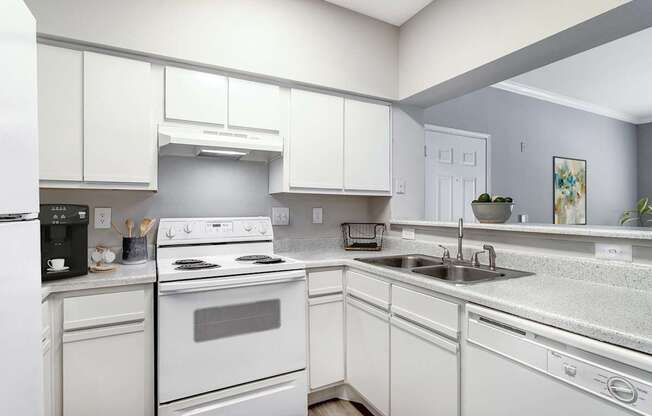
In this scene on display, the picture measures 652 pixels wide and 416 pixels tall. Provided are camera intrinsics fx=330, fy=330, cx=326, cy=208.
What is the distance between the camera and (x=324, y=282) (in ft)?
6.79

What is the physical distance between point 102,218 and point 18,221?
1260 millimetres

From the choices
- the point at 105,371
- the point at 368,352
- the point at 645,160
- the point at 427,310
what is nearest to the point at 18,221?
the point at 105,371

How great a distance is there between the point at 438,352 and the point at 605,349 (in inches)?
25.4

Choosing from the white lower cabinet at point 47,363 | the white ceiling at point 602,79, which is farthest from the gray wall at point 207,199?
the white ceiling at point 602,79

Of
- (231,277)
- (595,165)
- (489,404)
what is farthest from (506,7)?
(595,165)

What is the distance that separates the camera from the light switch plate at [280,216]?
8.11 ft

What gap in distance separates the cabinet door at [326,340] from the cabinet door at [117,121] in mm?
1267

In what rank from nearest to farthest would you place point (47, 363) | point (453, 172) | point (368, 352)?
point (47, 363), point (368, 352), point (453, 172)

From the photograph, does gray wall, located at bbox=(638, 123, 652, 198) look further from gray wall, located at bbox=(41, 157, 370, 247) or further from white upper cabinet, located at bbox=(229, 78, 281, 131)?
white upper cabinet, located at bbox=(229, 78, 281, 131)

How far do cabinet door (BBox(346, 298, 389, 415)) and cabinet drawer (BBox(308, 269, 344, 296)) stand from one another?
0.13 m

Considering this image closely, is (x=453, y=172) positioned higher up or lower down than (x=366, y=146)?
lower down

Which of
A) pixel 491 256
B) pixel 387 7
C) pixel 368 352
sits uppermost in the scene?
pixel 387 7

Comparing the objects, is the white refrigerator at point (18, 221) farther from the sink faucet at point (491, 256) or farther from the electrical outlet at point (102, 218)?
the sink faucet at point (491, 256)

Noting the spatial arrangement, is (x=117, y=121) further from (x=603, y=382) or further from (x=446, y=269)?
(x=603, y=382)
